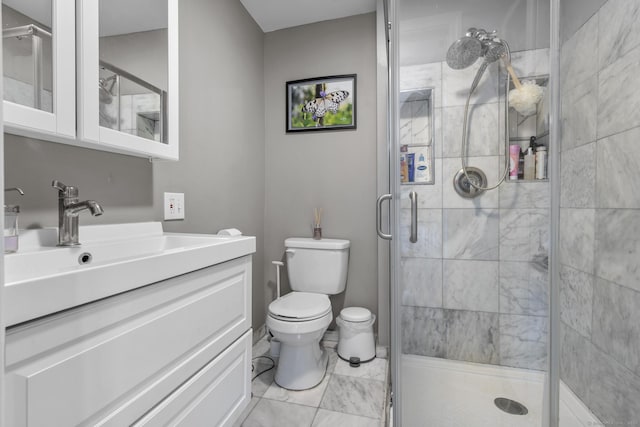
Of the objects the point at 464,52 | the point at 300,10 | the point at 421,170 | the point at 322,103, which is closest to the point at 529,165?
the point at 421,170

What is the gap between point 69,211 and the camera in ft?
2.91

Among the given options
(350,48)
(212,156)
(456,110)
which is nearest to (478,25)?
(456,110)

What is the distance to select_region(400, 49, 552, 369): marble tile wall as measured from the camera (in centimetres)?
96

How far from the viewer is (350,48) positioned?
6.91 feet

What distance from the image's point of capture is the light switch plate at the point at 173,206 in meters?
1.34

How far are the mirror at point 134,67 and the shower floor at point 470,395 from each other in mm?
1415

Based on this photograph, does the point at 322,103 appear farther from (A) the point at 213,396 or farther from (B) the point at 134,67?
(A) the point at 213,396

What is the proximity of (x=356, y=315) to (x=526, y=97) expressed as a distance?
1429mm

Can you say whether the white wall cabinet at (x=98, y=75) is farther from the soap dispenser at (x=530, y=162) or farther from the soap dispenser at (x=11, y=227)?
the soap dispenser at (x=530, y=162)

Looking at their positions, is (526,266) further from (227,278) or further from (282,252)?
(282,252)

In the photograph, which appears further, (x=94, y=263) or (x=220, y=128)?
(x=220, y=128)

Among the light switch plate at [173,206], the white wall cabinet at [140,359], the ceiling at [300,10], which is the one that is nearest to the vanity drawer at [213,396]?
the white wall cabinet at [140,359]

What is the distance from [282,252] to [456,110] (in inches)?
60.7

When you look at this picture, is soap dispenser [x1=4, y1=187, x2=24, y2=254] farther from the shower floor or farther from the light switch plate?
the shower floor
